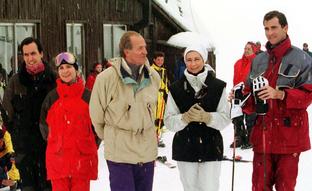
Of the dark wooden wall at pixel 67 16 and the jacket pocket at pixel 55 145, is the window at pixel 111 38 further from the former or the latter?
the jacket pocket at pixel 55 145

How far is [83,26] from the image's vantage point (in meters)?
13.3

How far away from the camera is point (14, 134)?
5438 mm

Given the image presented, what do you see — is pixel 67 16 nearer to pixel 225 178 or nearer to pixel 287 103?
pixel 225 178

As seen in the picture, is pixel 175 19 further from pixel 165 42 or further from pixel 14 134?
pixel 14 134

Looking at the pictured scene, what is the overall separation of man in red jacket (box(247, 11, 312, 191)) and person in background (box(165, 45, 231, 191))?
0.36 meters

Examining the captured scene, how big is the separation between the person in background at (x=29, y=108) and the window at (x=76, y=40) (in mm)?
7483

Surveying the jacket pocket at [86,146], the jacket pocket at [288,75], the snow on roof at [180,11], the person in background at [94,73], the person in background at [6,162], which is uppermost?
the snow on roof at [180,11]

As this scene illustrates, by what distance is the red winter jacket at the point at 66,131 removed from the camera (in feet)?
17.0

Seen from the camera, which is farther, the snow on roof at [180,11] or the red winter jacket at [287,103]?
the snow on roof at [180,11]

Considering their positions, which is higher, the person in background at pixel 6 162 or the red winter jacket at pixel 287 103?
the red winter jacket at pixel 287 103

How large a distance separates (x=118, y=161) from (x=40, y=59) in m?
1.32

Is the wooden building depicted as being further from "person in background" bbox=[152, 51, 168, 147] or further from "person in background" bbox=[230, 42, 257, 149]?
"person in background" bbox=[230, 42, 257, 149]

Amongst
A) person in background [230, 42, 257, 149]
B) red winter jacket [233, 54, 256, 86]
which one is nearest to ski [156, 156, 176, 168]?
person in background [230, 42, 257, 149]

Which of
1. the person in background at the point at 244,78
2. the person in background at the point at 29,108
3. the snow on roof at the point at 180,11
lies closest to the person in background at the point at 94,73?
the person in background at the point at 244,78
